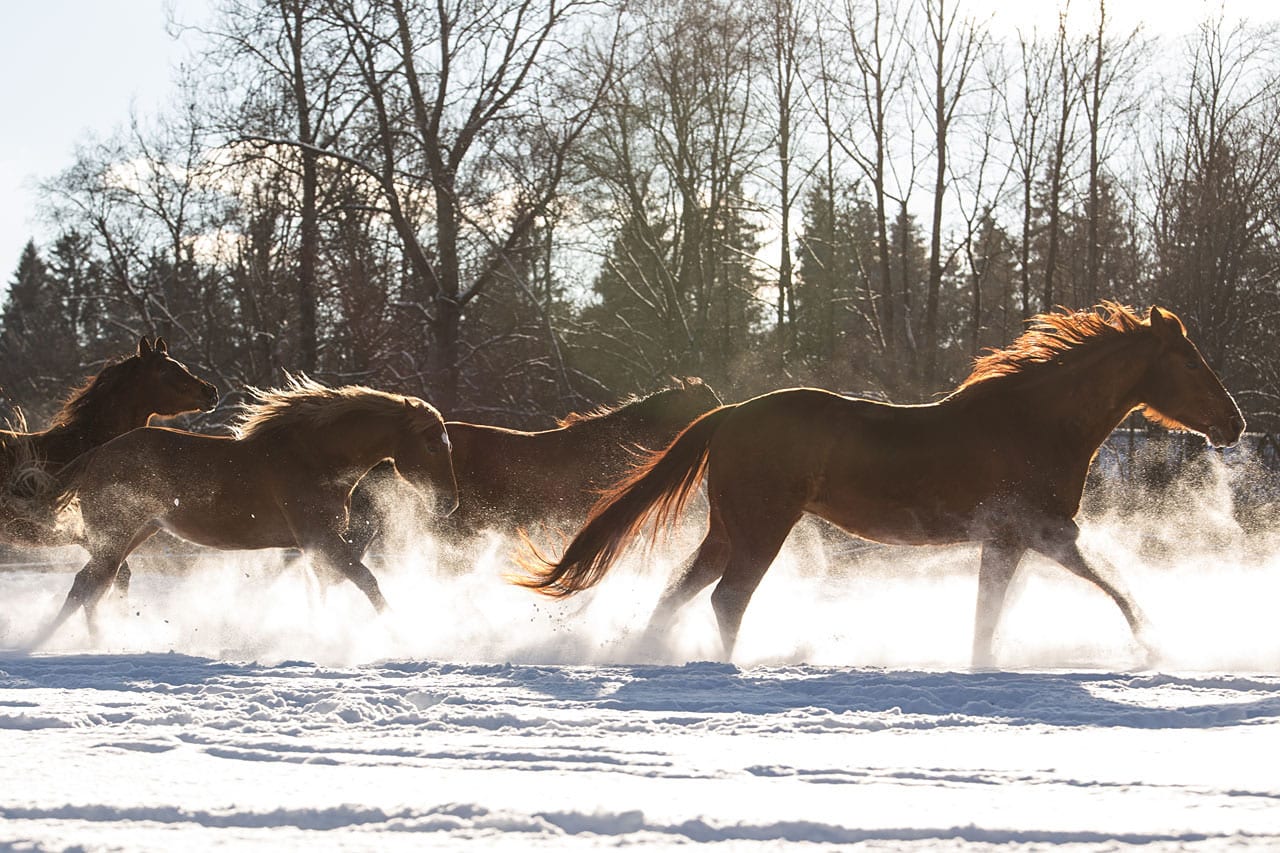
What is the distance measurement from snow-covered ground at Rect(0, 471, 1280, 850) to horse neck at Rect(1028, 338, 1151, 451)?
34.3 inches

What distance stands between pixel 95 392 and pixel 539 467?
3.31 meters

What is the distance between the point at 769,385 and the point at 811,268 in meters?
28.6

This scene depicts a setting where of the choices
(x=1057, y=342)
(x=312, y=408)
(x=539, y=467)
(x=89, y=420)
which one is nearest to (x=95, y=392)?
(x=89, y=420)

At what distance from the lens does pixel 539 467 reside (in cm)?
892

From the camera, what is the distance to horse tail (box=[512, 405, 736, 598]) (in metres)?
6.57

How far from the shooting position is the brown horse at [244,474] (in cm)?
796

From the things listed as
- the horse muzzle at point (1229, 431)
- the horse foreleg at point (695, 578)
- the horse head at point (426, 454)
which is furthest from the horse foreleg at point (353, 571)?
the horse muzzle at point (1229, 431)

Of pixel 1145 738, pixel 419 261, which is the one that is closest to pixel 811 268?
pixel 419 261

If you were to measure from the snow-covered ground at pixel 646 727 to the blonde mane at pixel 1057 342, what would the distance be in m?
1.12

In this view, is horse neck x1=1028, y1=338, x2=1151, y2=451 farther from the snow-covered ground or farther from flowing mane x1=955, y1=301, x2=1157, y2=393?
the snow-covered ground

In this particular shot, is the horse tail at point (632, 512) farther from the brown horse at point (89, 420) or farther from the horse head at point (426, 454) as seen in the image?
the brown horse at point (89, 420)

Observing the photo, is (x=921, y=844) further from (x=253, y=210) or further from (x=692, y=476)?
(x=253, y=210)

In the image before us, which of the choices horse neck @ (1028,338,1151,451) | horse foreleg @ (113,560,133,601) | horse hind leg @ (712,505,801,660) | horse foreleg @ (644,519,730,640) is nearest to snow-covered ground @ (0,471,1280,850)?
horse foreleg @ (644,519,730,640)

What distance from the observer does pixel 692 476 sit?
259 inches
